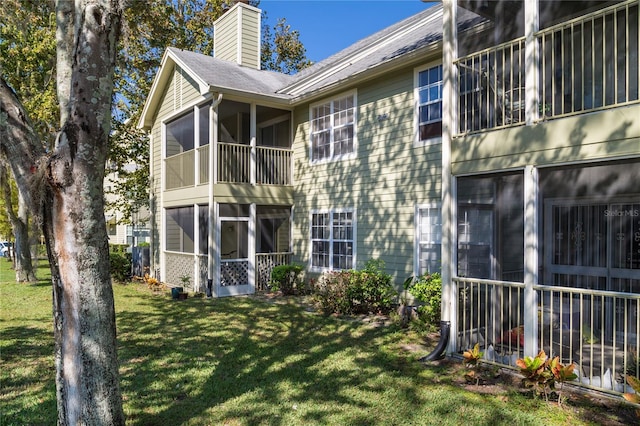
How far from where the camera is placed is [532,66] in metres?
5.49

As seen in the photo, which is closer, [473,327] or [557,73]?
[557,73]

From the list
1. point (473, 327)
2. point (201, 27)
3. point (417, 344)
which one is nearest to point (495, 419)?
point (473, 327)

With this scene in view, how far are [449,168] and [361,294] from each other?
13.2ft

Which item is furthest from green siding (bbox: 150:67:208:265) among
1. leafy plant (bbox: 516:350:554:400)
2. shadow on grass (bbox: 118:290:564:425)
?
leafy plant (bbox: 516:350:554:400)

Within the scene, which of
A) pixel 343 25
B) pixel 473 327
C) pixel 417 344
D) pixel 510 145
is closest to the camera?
pixel 510 145

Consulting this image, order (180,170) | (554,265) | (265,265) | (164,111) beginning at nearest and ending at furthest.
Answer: (554,265)
(265,265)
(180,170)
(164,111)

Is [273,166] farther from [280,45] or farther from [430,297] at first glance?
[280,45]

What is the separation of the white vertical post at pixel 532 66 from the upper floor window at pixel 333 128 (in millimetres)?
5920

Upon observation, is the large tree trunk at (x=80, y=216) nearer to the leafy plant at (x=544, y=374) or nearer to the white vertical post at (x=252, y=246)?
the leafy plant at (x=544, y=374)

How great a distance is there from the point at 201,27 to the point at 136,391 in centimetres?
2100

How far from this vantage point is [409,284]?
888cm

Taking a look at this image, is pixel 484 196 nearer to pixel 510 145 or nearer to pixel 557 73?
pixel 510 145

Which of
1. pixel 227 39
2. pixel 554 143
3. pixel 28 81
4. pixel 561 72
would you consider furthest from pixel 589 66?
pixel 28 81

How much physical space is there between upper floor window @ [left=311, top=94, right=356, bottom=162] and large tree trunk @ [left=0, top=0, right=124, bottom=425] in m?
8.17
